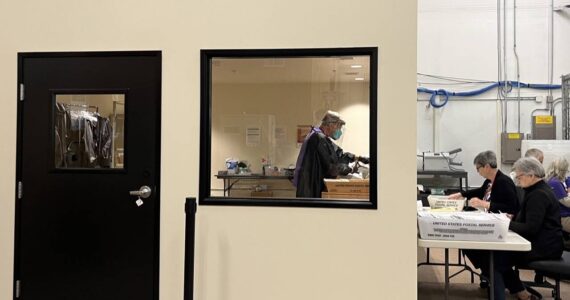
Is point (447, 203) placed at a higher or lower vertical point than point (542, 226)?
higher

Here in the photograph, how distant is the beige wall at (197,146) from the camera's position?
2.12 m

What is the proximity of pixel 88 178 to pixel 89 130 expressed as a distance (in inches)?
11.8

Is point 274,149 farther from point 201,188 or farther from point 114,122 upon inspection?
point 114,122

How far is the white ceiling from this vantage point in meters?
2.26

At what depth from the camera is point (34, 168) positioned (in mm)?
2307

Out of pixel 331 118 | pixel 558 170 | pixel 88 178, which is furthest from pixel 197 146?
pixel 558 170

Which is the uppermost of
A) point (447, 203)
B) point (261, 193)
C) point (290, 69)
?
point (290, 69)

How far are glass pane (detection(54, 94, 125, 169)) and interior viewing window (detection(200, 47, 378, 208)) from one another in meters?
0.54

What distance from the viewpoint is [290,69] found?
2.41 m

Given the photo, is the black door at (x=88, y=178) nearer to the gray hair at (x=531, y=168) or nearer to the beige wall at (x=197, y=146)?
the beige wall at (x=197, y=146)

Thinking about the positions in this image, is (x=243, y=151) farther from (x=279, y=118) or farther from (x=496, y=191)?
(x=496, y=191)

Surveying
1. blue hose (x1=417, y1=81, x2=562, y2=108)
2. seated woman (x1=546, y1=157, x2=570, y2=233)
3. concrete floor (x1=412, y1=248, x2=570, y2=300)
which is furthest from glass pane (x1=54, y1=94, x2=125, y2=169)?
blue hose (x1=417, y1=81, x2=562, y2=108)

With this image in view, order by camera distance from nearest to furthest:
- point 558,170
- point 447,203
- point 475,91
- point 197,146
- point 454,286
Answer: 1. point 197,146
2. point 447,203
3. point 454,286
4. point 558,170
5. point 475,91

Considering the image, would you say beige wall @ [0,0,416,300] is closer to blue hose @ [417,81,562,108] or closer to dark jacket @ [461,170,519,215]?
dark jacket @ [461,170,519,215]
